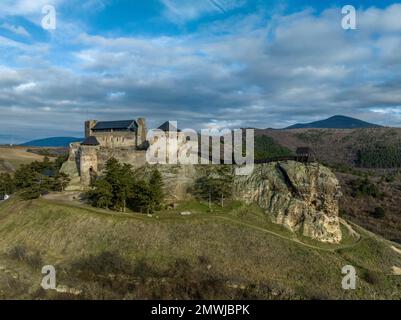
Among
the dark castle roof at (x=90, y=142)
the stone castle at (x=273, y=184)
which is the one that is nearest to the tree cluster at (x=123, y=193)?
the stone castle at (x=273, y=184)

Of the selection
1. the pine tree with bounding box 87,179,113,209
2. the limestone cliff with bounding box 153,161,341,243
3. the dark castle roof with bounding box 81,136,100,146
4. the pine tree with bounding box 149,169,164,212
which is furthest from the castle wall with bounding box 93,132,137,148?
the pine tree with bounding box 87,179,113,209

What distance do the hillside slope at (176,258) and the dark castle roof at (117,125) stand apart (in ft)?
81.9

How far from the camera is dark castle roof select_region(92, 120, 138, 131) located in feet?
237

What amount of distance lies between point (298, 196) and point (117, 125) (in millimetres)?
38194

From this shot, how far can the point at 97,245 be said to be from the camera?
4281cm

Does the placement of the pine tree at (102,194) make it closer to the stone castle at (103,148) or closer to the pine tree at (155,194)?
the pine tree at (155,194)

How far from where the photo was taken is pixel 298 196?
179 feet

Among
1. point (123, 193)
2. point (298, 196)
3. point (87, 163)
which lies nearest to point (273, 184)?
point (298, 196)

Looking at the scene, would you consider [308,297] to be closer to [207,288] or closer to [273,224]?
[207,288]

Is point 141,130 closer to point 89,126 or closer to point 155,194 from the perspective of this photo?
point 89,126

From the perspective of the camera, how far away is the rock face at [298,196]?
52.1 m

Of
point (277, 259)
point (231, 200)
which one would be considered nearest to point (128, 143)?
point (231, 200)

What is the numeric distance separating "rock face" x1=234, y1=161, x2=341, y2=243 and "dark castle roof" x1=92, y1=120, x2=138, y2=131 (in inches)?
1005

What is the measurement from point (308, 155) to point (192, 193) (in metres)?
19.1
